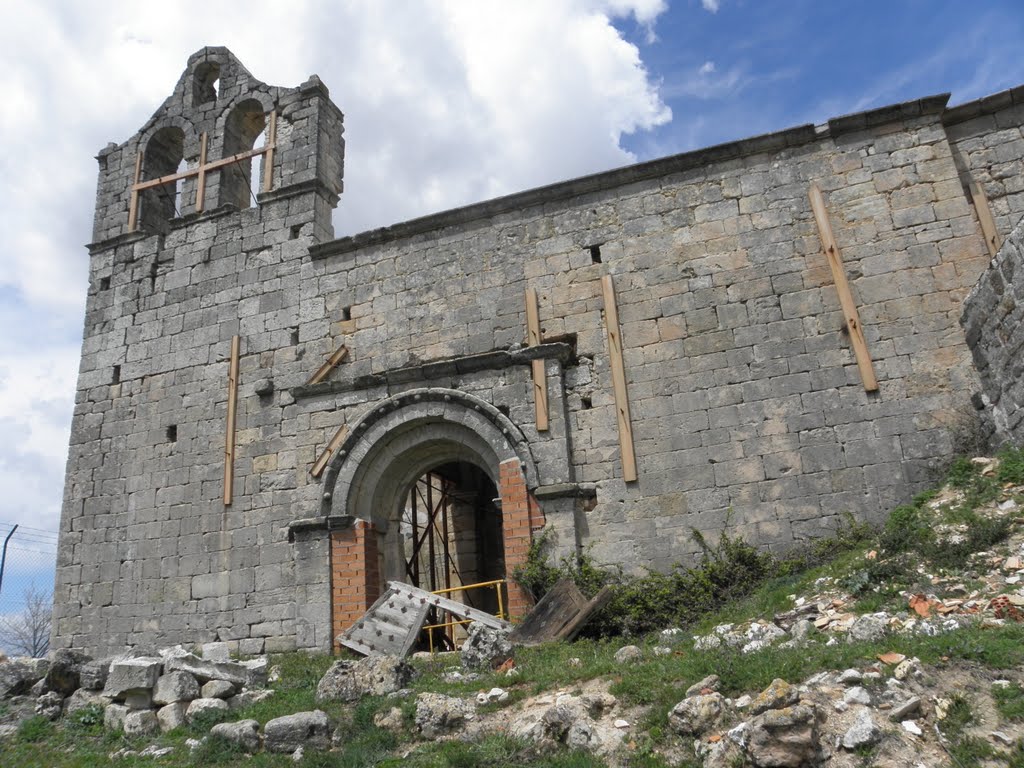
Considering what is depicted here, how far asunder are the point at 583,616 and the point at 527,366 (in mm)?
3267

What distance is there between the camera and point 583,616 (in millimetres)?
8328

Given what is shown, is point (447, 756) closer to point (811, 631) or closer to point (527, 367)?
point (811, 631)

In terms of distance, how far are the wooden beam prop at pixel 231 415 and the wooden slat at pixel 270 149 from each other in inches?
104

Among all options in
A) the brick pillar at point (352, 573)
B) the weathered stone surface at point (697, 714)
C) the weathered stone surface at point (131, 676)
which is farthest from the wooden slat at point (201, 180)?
the weathered stone surface at point (697, 714)

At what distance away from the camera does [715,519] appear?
9.12 metres

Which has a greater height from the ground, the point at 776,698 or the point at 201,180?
the point at 201,180

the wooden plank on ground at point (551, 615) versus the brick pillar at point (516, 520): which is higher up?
the brick pillar at point (516, 520)

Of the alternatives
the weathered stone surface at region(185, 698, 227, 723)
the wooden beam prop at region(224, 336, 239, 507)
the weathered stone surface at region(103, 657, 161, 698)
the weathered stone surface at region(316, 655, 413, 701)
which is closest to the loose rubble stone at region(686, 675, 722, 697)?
the weathered stone surface at region(316, 655, 413, 701)

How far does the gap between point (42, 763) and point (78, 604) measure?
202 inches

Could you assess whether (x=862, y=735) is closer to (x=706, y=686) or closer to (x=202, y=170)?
(x=706, y=686)

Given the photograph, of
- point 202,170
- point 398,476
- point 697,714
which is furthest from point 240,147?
point 697,714

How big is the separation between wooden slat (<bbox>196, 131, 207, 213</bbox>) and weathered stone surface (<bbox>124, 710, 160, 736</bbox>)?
8234 mm

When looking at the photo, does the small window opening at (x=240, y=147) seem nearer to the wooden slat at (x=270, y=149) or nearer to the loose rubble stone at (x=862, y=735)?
the wooden slat at (x=270, y=149)

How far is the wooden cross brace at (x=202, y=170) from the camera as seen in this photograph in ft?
42.3
